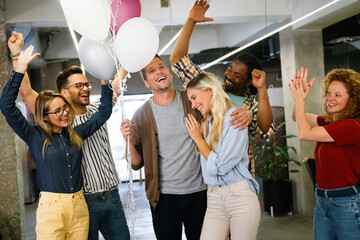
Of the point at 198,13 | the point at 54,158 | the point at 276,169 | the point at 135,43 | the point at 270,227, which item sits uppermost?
the point at 198,13

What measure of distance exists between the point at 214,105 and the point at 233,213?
1.98 ft

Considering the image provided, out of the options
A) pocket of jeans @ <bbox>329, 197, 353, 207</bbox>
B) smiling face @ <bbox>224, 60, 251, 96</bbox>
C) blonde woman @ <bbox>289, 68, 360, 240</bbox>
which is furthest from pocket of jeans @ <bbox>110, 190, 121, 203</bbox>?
pocket of jeans @ <bbox>329, 197, 353, 207</bbox>

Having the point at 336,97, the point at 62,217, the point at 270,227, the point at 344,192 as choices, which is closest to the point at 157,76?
the point at 62,217

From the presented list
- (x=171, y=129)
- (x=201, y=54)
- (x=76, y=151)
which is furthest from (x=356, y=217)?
(x=201, y=54)

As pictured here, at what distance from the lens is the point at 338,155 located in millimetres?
2068

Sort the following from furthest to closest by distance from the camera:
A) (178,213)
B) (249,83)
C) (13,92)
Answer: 1. (249,83)
2. (178,213)
3. (13,92)

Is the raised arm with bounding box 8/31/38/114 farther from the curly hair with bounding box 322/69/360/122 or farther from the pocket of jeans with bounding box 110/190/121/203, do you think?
the curly hair with bounding box 322/69/360/122

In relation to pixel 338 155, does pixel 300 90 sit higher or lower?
higher

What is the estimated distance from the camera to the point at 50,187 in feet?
6.35

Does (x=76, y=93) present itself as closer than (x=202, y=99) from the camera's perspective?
No

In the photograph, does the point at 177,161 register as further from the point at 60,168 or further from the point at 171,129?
the point at 60,168

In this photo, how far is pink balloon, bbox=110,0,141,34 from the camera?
2154mm

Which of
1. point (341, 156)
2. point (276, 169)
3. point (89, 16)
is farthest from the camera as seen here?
point (276, 169)

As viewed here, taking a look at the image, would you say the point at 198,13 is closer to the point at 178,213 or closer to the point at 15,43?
the point at 15,43
